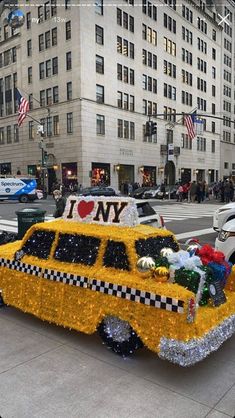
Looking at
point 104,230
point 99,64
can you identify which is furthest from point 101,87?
point 104,230

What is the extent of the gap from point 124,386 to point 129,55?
1720 inches

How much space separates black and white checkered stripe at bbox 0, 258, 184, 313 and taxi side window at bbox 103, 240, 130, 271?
0.86ft

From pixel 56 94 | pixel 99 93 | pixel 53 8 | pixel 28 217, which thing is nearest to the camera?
pixel 28 217

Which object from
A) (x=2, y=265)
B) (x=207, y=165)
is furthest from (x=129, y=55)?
(x=2, y=265)

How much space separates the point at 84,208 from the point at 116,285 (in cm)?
149

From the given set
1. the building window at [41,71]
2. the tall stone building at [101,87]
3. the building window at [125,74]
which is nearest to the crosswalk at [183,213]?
the tall stone building at [101,87]

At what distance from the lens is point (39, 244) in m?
5.30

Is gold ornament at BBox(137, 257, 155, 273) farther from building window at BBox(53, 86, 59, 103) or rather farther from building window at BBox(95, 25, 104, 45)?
building window at BBox(95, 25, 104, 45)

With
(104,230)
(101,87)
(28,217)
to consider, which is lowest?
(28,217)

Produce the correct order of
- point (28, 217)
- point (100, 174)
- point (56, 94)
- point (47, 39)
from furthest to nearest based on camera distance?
point (100, 174), point (47, 39), point (56, 94), point (28, 217)

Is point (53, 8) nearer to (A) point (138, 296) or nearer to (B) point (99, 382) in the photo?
(A) point (138, 296)

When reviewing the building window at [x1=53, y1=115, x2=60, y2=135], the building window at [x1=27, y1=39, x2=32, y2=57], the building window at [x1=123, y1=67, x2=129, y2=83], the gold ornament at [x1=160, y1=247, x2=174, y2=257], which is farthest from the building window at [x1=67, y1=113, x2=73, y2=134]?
the gold ornament at [x1=160, y1=247, x2=174, y2=257]

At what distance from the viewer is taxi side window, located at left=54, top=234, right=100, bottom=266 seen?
15.4ft

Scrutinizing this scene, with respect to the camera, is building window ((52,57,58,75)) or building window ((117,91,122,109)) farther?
building window ((117,91,122,109))
